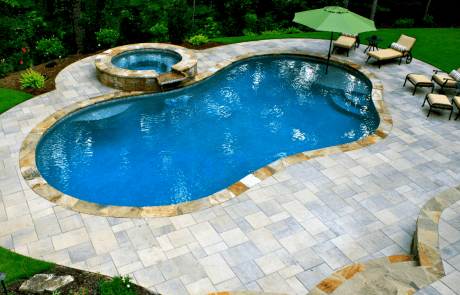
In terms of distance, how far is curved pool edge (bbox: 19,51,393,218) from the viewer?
6.66 meters

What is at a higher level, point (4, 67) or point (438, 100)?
point (438, 100)

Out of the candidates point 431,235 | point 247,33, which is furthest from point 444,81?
point 247,33

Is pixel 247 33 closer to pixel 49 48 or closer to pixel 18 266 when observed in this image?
pixel 49 48

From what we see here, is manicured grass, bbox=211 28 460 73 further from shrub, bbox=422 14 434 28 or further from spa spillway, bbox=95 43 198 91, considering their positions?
shrub, bbox=422 14 434 28

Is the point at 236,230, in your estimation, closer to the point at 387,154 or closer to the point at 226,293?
the point at 226,293

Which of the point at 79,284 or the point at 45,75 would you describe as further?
the point at 45,75

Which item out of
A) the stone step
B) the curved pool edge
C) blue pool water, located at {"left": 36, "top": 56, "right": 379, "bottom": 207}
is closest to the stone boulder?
the curved pool edge

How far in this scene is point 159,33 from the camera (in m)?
15.4

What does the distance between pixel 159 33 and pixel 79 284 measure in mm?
12425

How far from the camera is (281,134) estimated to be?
9.62 m

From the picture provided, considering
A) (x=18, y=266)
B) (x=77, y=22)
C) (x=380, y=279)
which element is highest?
(x=77, y=22)

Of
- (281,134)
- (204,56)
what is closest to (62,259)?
(281,134)

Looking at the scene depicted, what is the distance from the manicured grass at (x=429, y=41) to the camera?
44.8 ft

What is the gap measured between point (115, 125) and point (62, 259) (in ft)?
16.2
